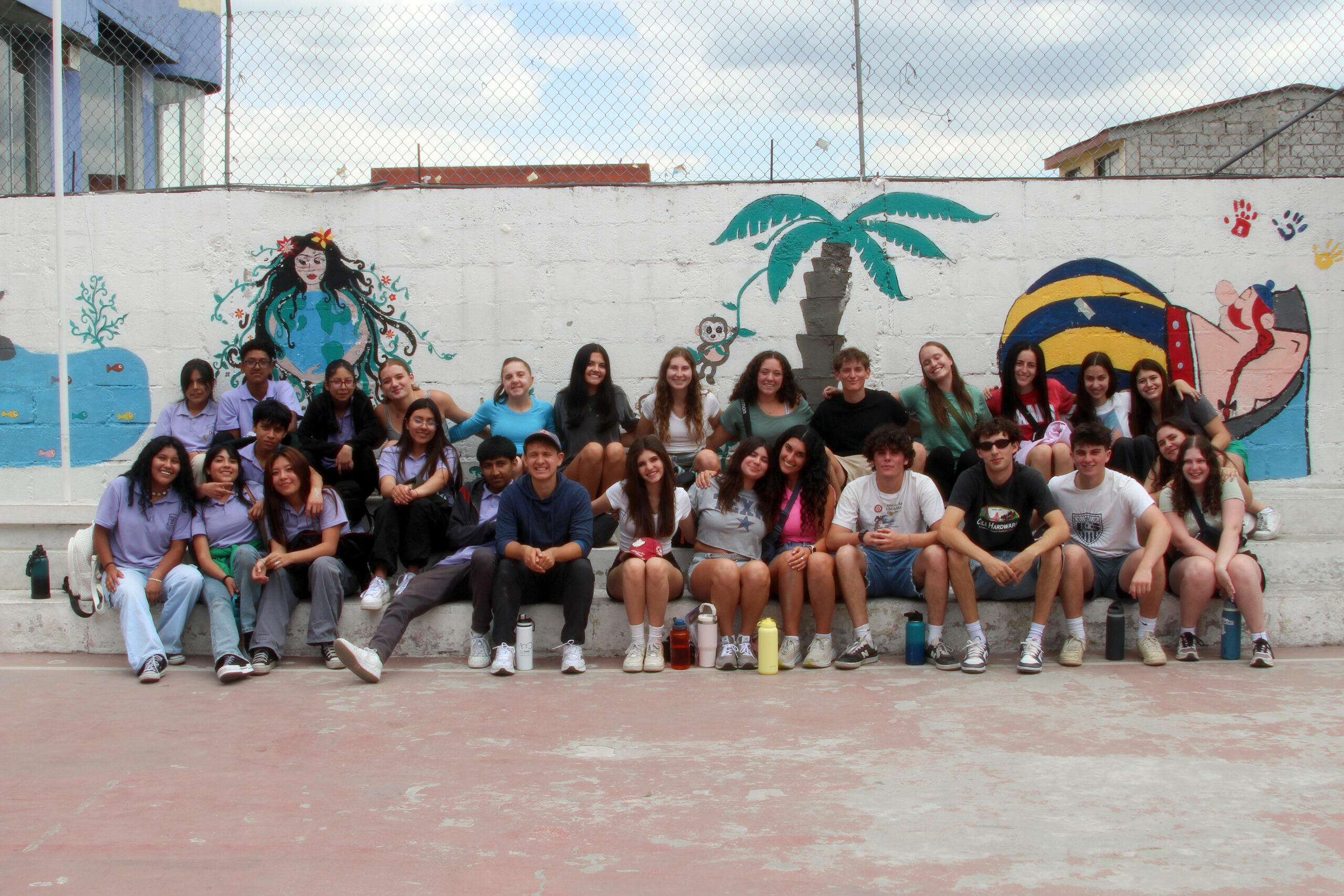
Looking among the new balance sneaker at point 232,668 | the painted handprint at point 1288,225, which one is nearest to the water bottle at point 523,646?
the new balance sneaker at point 232,668

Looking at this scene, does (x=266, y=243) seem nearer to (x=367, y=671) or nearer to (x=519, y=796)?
(x=367, y=671)

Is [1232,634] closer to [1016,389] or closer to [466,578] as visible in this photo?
[1016,389]

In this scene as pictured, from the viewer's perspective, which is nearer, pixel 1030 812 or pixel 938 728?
pixel 1030 812

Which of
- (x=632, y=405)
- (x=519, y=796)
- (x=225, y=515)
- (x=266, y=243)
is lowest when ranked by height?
(x=519, y=796)

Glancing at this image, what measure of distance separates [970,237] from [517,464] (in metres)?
3.49

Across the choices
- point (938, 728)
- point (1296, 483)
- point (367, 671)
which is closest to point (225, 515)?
point (367, 671)

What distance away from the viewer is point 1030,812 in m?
3.41

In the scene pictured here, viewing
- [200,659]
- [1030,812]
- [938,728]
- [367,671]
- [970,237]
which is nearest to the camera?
[1030,812]

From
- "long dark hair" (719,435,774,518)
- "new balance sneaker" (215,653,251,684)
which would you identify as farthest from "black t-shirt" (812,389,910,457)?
"new balance sneaker" (215,653,251,684)

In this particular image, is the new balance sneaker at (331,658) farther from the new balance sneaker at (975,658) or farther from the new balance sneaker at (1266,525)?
the new balance sneaker at (1266,525)

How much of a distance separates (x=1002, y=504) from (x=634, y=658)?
6.63 feet

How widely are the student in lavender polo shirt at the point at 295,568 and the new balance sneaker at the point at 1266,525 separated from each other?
16.9ft

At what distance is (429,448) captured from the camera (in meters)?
6.17

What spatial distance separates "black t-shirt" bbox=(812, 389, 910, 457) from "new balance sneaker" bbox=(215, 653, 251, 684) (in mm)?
3385
